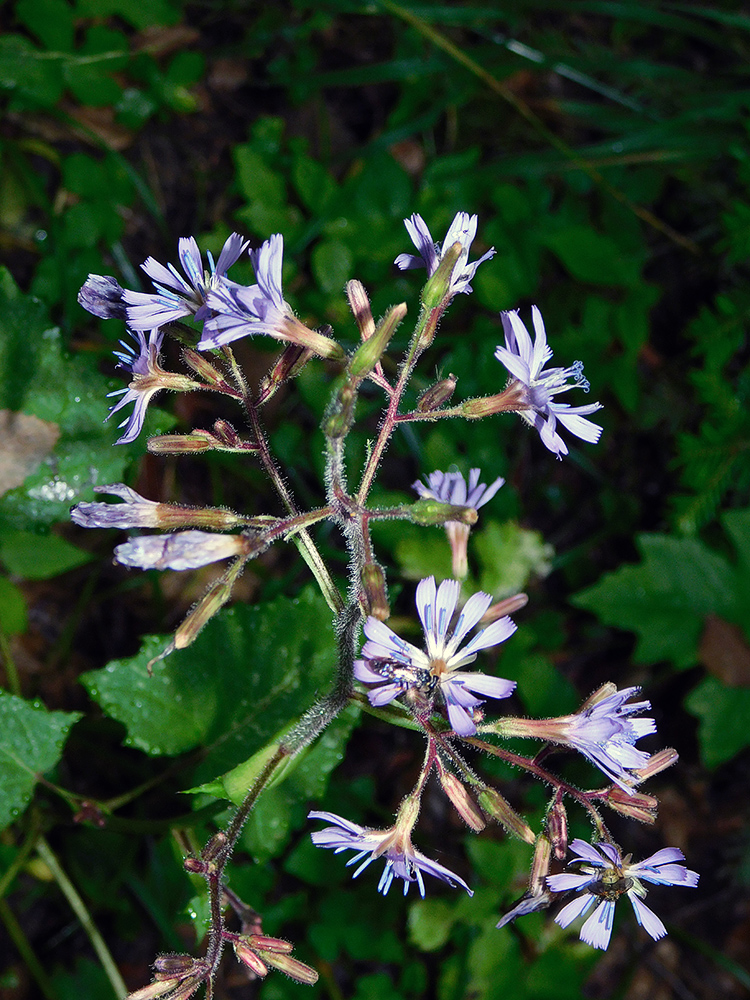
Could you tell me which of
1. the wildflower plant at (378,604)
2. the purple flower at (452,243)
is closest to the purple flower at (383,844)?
the wildflower plant at (378,604)

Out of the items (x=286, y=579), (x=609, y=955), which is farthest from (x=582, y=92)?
(x=609, y=955)

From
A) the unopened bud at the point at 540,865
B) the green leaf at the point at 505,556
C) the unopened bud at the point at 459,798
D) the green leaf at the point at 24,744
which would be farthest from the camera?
the green leaf at the point at 505,556

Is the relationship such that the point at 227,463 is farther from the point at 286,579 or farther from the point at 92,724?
the point at 92,724

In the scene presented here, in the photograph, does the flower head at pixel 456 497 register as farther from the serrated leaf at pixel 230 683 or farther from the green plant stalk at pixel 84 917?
the green plant stalk at pixel 84 917

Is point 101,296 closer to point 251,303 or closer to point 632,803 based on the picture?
point 251,303

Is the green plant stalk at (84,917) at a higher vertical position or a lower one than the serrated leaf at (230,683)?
lower

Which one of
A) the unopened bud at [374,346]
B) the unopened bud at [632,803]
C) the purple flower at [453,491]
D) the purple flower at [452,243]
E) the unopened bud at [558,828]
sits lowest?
the unopened bud at [558,828]

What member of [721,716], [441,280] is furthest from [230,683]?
[721,716]
